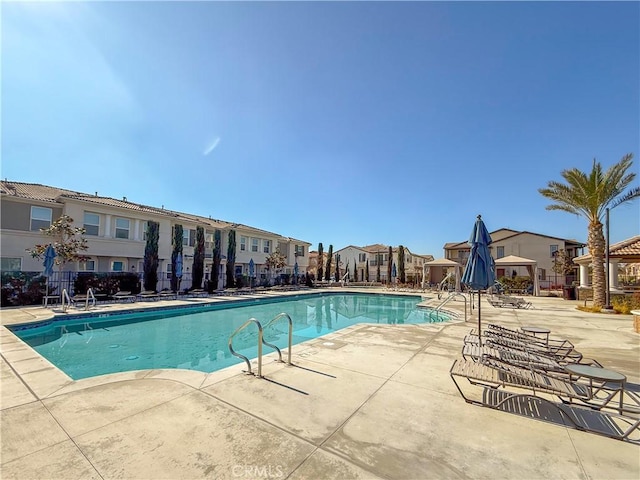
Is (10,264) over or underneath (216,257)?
underneath

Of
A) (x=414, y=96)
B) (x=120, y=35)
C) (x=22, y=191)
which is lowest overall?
(x=22, y=191)

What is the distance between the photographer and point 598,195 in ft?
47.4

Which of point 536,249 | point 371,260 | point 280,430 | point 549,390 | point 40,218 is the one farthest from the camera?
point 371,260

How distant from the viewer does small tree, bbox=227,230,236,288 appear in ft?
91.2

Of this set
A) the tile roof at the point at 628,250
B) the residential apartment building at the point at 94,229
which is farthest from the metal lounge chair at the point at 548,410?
the residential apartment building at the point at 94,229

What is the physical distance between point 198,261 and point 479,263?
22911 mm

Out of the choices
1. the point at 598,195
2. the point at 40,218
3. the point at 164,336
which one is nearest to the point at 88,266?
the point at 40,218

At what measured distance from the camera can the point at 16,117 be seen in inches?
400

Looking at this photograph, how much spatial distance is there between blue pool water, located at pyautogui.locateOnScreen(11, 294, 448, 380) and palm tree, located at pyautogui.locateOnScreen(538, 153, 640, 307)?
8307 millimetres

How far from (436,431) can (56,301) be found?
19937 millimetres

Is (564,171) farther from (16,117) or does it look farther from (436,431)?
(16,117)

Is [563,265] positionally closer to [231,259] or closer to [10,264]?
[231,259]

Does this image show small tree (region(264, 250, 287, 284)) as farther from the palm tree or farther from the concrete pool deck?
the concrete pool deck

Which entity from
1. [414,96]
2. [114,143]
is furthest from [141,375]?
[414,96]
